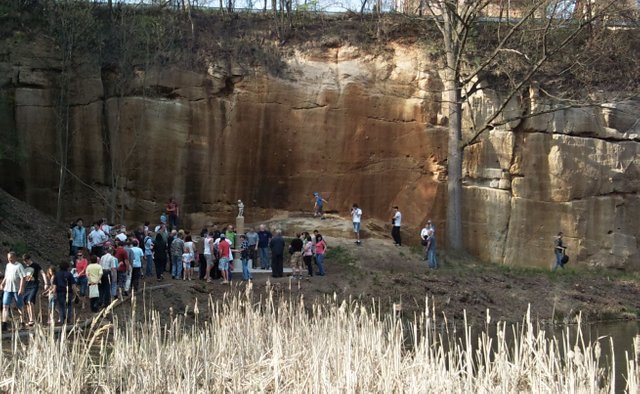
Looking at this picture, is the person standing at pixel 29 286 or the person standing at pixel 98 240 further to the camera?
the person standing at pixel 98 240

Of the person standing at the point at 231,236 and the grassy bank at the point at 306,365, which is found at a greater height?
the grassy bank at the point at 306,365

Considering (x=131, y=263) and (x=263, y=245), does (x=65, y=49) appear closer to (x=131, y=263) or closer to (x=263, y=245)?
(x=263, y=245)

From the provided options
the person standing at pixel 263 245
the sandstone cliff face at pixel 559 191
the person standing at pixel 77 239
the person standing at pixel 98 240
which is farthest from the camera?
the sandstone cliff face at pixel 559 191

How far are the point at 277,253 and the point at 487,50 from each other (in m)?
14.6

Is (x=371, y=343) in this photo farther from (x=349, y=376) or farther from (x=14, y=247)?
(x=14, y=247)

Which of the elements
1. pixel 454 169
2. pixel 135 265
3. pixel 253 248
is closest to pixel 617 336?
pixel 454 169

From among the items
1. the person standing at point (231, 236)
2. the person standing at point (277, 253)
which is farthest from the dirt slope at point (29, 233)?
the person standing at point (277, 253)

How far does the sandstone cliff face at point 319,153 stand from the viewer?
31.2 m

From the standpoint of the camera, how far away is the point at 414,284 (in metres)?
24.7

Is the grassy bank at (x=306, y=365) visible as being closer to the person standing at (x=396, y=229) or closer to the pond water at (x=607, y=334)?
the pond water at (x=607, y=334)

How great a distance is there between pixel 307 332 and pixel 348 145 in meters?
20.8

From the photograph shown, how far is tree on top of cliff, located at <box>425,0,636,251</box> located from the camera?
90.6 ft

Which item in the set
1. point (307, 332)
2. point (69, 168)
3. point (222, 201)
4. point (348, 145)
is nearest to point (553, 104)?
point (348, 145)

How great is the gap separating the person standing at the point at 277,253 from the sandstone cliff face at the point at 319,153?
847 centimetres
